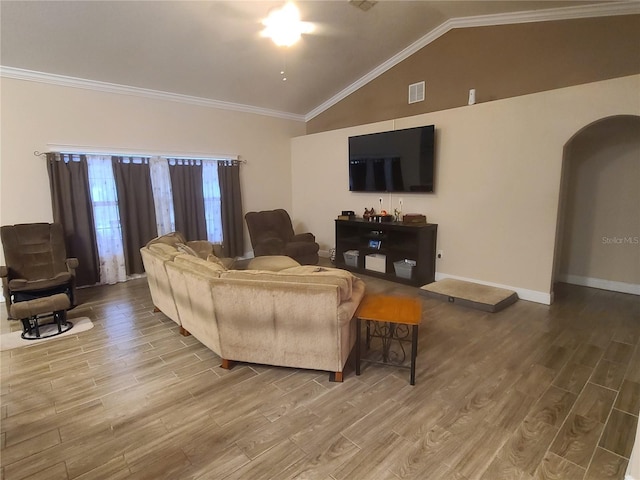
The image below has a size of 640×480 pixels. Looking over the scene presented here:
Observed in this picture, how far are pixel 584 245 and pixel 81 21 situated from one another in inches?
262

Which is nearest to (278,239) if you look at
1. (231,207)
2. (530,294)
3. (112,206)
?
(231,207)

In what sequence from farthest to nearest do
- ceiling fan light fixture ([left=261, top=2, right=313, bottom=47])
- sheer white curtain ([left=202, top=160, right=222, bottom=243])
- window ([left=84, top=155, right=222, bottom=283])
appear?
1. sheer white curtain ([left=202, top=160, right=222, bottom=243])
2. window ([left=84, top=155, right=222, bottom=283])
3. ceiling fan light fixture ([left=261, top=2, right=313, bottom=47])

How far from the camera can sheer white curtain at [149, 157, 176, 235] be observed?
208 inches

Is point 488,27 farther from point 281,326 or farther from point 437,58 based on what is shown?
point 281,326

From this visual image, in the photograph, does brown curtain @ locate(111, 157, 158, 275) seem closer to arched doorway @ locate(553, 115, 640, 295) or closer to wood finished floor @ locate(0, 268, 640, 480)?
wood finished floor @ locate(0, 268, 640, 480)

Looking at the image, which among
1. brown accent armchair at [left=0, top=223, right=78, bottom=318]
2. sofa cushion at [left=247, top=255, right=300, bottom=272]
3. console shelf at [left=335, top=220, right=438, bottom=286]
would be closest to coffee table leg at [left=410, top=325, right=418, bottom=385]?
sofa cushion at [left=247, top=255, right=300, bottom=272]

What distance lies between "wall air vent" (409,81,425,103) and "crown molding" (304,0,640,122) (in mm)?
500

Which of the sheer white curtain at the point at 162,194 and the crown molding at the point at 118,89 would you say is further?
the sheer white curtain at the point at 162,194

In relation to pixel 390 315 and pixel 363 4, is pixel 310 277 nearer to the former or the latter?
pixel 390 315

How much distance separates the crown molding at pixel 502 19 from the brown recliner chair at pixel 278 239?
109 inches

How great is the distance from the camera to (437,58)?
4852 mm

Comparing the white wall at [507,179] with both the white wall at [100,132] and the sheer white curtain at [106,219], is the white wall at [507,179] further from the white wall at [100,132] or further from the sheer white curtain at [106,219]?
the sheer white curtain at [106,219]

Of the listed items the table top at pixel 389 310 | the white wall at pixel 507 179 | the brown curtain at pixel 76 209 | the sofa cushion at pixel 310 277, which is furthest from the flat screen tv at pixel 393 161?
the brown curtain at pixel 76 209

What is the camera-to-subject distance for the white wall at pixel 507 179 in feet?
11.4
